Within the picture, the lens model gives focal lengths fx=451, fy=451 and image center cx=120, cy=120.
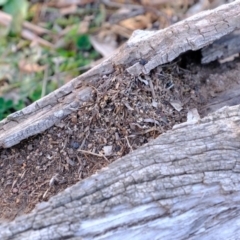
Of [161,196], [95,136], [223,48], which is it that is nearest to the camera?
[161,196]

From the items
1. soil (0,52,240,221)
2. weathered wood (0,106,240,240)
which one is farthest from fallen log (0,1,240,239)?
soil (0,52,240,221)

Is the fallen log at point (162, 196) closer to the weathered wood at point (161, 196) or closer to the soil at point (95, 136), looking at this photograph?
the weathered wood at point (161, 196)

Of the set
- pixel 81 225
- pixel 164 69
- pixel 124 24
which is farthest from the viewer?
pixel 124 24

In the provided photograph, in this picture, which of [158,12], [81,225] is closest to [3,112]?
[158,12]

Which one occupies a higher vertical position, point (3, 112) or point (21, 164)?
point (3, 112)

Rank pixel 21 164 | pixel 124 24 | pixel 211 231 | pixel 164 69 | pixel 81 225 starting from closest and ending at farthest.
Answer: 1. pixel 81 225
2. pixel 211 231
3. pixel 21 164
4. pixel 164 69
5. pixel 124 24

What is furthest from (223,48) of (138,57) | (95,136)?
(95,136)

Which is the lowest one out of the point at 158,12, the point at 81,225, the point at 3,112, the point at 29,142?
the point at 81,225

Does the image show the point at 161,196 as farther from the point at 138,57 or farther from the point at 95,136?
the point at 138,57

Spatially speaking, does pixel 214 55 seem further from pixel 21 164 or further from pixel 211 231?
pixel 21 164
